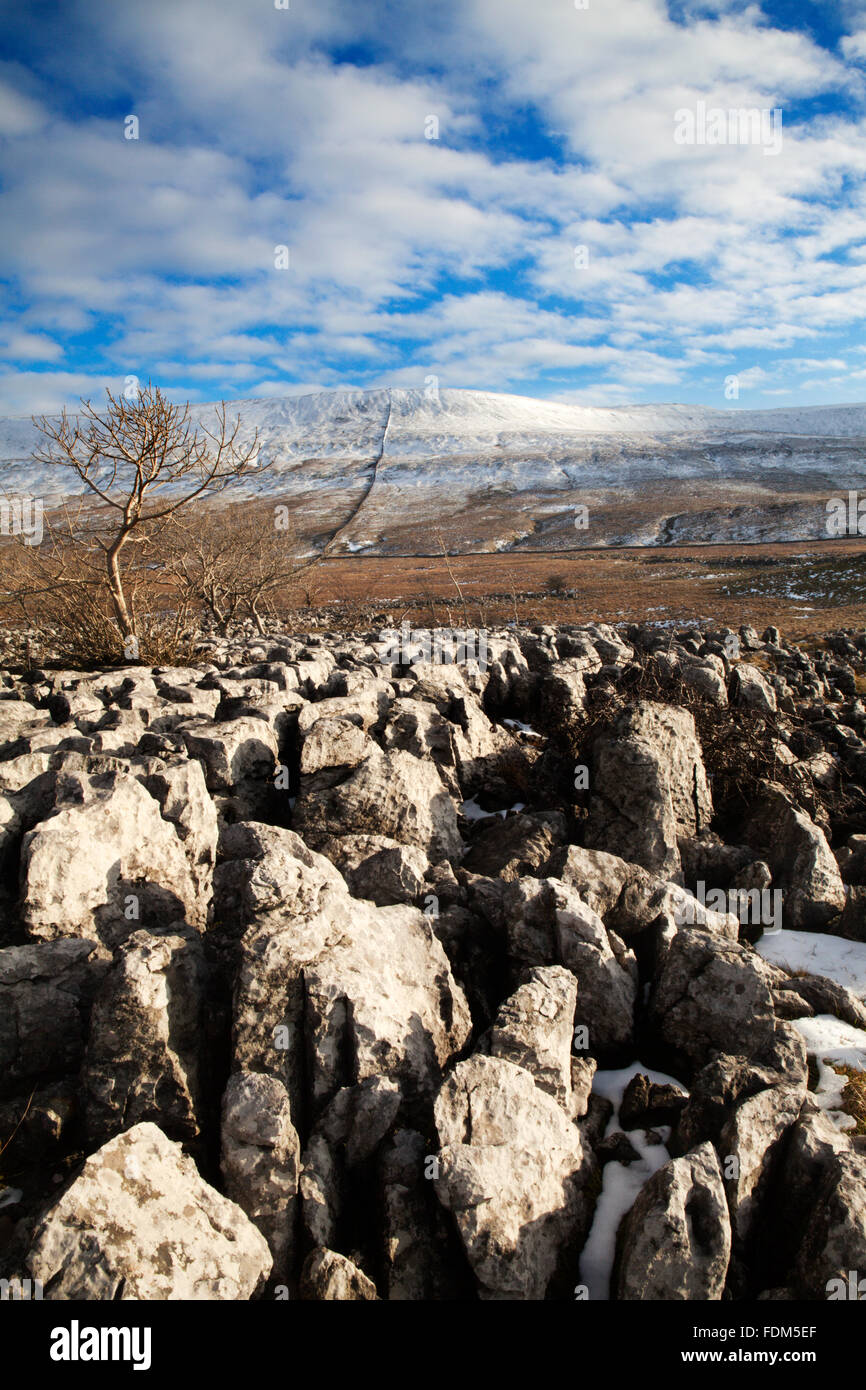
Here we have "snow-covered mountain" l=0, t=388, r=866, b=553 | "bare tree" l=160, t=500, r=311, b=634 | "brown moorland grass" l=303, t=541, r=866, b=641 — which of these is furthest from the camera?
"snow-covered mountain" l=0, t=388, r=866, b=553

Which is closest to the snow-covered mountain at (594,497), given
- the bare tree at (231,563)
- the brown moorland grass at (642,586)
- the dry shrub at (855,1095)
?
the brown moorland grass at (642,586)

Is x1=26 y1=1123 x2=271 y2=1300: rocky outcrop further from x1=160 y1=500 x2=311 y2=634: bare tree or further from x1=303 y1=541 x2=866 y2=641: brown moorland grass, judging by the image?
x1=303 y1=541 x2=866 y2=641: brown moorland grass

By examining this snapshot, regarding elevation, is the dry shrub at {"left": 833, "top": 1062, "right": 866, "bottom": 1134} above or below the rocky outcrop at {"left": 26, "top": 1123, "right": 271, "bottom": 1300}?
below

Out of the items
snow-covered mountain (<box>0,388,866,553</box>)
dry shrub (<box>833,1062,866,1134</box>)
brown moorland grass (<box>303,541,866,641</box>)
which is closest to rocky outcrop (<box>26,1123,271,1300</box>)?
dry shrub (<box>833,1062,866,1134</box>)

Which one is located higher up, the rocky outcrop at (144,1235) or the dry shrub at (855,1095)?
the rocky outcrop at (144,1235)

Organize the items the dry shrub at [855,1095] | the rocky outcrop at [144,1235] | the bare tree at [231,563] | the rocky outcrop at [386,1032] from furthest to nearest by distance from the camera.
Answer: the bare tree at [231,563], the dry shrub at [855,1095], the rocky outcrop at [386,1032], the rocky outcrop at [144,1235]

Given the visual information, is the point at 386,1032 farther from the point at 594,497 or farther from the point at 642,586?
the point at 594,497

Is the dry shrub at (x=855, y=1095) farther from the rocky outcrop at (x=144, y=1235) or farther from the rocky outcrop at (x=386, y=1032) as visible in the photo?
the rocky outcrop at (x=144, y=1235)

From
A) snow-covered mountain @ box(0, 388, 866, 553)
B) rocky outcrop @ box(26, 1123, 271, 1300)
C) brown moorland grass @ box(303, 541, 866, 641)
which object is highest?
snow-covered mountain @ box(0, 388, 866, 553)

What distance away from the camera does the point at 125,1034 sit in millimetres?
4367

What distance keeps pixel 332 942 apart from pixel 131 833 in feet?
6.83

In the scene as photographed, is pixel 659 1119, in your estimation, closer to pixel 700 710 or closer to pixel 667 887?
pixel 667 887

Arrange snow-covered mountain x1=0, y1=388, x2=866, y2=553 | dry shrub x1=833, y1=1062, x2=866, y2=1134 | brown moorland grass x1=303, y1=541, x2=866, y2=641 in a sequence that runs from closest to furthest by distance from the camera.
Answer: dry shrub x1=833, y1=1062, x2=866, y2=1134
brown moorland grass x1=303, y1=541, x2=866, y2=641
snow-covered mountain x1=0, y1=388, x2=866, y2=553

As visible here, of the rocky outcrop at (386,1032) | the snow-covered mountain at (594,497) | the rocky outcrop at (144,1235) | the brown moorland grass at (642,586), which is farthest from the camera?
the snow-covered mountain at (594,497)
